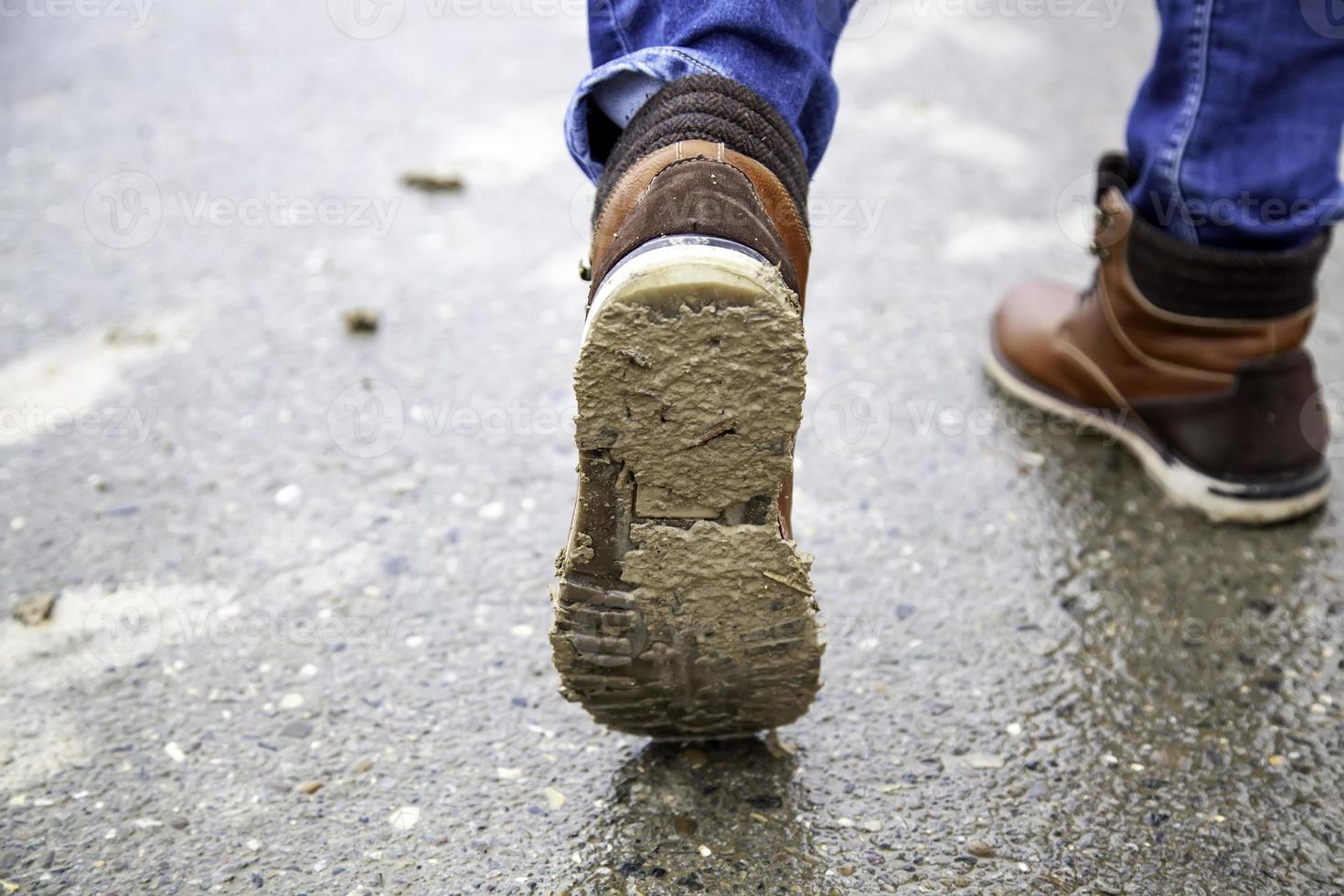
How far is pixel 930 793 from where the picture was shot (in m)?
1.33

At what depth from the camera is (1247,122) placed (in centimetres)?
166

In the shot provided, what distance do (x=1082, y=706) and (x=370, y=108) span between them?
2.34 metres

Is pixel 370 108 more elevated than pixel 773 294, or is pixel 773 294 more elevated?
pixel 773 294

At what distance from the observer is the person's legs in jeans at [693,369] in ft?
3.35

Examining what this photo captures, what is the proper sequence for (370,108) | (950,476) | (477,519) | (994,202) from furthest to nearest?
(370,108) < (994,202) < (950,476) < (477,519)

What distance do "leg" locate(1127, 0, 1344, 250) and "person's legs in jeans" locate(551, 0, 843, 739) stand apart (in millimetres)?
662

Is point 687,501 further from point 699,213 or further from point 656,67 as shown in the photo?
point 656,67

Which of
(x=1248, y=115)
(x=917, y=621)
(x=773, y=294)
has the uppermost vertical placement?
(x=773, y=294)

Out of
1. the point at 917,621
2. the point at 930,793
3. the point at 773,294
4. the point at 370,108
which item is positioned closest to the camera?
the point at 773,294

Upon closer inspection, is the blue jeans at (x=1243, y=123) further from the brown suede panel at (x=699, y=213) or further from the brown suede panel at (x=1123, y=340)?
the brown suede panel at (x=699, y=213)

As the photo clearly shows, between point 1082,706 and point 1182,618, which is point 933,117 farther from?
point 1082,706

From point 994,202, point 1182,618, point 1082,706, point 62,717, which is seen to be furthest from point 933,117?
point 62,717

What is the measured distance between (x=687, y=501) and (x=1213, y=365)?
1060 millimetres

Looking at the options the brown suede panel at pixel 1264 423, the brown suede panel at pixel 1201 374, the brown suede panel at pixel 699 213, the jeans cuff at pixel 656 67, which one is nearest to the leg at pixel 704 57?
the jeans cuff at pixel 656 67
